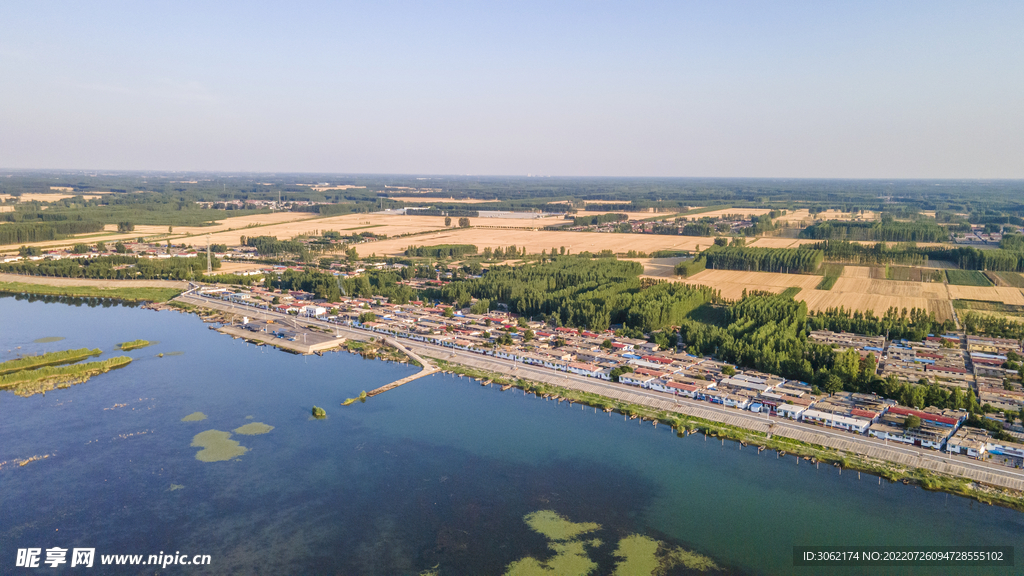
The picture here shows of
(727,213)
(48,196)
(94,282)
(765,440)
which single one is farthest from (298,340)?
(48,196)

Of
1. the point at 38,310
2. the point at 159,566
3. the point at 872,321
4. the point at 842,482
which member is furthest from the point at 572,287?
the point at 38,310

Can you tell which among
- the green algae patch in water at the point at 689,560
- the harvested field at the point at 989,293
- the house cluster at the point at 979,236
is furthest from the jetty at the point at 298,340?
the house cluster at the point at 979,236

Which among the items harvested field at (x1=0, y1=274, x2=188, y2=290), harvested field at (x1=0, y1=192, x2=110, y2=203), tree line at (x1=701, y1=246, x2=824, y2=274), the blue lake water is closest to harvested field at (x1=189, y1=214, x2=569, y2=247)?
harvested field at (x1=0, y1=274, x2=188, y2=290)

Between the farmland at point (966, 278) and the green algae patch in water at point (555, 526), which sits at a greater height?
the farmland at point (966, 278)

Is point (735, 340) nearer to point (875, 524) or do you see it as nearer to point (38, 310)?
point (875, 524)

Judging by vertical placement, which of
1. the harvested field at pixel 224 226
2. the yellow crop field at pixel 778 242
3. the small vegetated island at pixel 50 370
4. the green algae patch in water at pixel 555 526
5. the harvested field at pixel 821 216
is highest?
the harvested field at pixel 821 216

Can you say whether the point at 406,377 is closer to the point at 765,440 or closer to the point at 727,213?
the point at 765,440

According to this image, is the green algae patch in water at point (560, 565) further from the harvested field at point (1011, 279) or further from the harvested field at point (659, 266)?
the harvested field at point (1011, 279)
